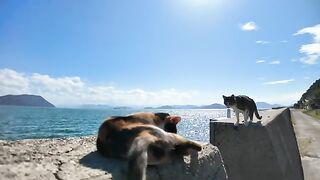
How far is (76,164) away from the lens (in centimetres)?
335

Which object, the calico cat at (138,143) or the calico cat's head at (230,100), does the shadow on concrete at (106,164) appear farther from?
the calico cat's head at (230,100)

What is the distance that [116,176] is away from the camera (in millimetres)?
3068

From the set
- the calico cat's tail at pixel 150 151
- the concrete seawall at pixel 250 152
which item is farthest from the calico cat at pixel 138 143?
the concrete seawall at pixel 250 152

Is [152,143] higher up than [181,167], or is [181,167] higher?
[152,143]

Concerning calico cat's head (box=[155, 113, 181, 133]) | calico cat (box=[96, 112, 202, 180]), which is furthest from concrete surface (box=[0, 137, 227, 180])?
calico cat's head (box=[155, 113, 181, 133])

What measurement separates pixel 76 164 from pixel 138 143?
69cm

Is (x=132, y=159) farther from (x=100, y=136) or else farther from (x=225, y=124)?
(x=225, y=124)

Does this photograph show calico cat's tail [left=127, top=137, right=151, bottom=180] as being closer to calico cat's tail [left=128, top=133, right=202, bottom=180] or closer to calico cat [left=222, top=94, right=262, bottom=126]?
calico cat's tail [left=128, top=133, right=202, bottom=180]

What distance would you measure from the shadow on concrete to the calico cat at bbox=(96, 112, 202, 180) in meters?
0.07

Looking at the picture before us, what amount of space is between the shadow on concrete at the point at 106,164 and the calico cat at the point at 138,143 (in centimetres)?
7

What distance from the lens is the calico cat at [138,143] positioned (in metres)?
2.99

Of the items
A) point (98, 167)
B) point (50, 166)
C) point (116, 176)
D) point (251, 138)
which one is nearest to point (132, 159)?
point (116, 176)

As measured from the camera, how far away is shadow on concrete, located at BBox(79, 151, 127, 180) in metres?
3.12

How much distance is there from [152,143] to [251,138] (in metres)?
4.29
